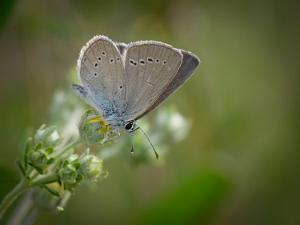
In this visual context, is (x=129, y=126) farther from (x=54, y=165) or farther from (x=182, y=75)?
(x=54, y=165)

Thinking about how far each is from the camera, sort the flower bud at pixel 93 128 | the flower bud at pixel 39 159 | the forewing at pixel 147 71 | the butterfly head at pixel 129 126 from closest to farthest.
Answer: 1. the flower bud at pixel 39 159
2. the flower bud at pixel 93 128
3. the forewing at pixel 147 71
4. the butterfly head at pixel 129 126

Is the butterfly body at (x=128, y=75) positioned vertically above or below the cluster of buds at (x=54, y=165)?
above

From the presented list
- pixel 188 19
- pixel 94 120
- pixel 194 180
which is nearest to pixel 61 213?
pixel 194 180

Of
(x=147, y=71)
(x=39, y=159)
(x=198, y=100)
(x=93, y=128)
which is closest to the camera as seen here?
(x=39, y=159)

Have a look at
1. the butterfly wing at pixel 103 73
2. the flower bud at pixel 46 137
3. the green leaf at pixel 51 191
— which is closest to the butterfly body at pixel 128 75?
the butterfly wing at pixel 103 73

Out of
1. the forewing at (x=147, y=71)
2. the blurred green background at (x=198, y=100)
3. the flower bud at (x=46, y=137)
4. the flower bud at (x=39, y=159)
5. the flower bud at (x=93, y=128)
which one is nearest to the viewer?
the flower bud at (x=39, y=159)

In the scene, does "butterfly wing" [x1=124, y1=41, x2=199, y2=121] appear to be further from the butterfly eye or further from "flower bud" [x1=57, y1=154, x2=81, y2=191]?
"flower bud" [x1=57, y1=154, x2=81, y2=191]

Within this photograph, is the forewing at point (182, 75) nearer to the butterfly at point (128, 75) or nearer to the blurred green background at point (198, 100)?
the butterfly at point (128, 75)

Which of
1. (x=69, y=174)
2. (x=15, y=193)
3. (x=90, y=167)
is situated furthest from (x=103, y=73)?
(x=15, y=193)
